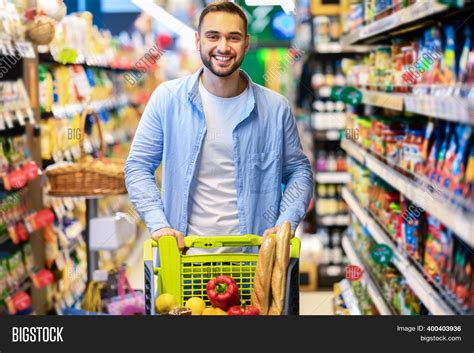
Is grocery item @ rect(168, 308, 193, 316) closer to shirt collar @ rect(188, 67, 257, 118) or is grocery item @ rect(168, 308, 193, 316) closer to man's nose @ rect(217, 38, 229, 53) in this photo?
shirt collar @ rect(188, 67, 257, 118)

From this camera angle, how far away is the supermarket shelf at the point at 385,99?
3941mm

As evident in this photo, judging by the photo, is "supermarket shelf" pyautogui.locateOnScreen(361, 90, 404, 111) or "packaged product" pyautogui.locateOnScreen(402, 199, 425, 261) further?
"packaged product" pyautogui.locateOnScreen(402, 199, 425, 261)

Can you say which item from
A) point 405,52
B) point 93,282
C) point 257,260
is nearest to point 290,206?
point 257,260

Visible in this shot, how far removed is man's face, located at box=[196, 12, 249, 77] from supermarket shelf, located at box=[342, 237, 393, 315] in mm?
1985

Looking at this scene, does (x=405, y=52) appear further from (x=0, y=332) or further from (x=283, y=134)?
(x=0, y=332)

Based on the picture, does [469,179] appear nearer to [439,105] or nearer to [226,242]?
[439,105]

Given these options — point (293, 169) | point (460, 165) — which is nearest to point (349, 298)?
point (460, 165)

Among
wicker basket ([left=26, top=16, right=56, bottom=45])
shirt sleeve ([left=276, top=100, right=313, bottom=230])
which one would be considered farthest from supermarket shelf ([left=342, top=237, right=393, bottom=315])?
wicker basket ([left=26, top=16, right=56, bottom=45])

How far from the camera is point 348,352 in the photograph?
300 centimetres

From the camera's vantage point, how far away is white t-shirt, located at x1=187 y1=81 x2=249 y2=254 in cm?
315

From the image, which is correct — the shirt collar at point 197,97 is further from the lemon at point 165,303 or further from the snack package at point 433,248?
the snack package at point 433,248

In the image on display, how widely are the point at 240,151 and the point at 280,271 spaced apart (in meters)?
0.65

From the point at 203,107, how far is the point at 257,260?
0.68 m

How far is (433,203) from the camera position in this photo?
11.1ft
